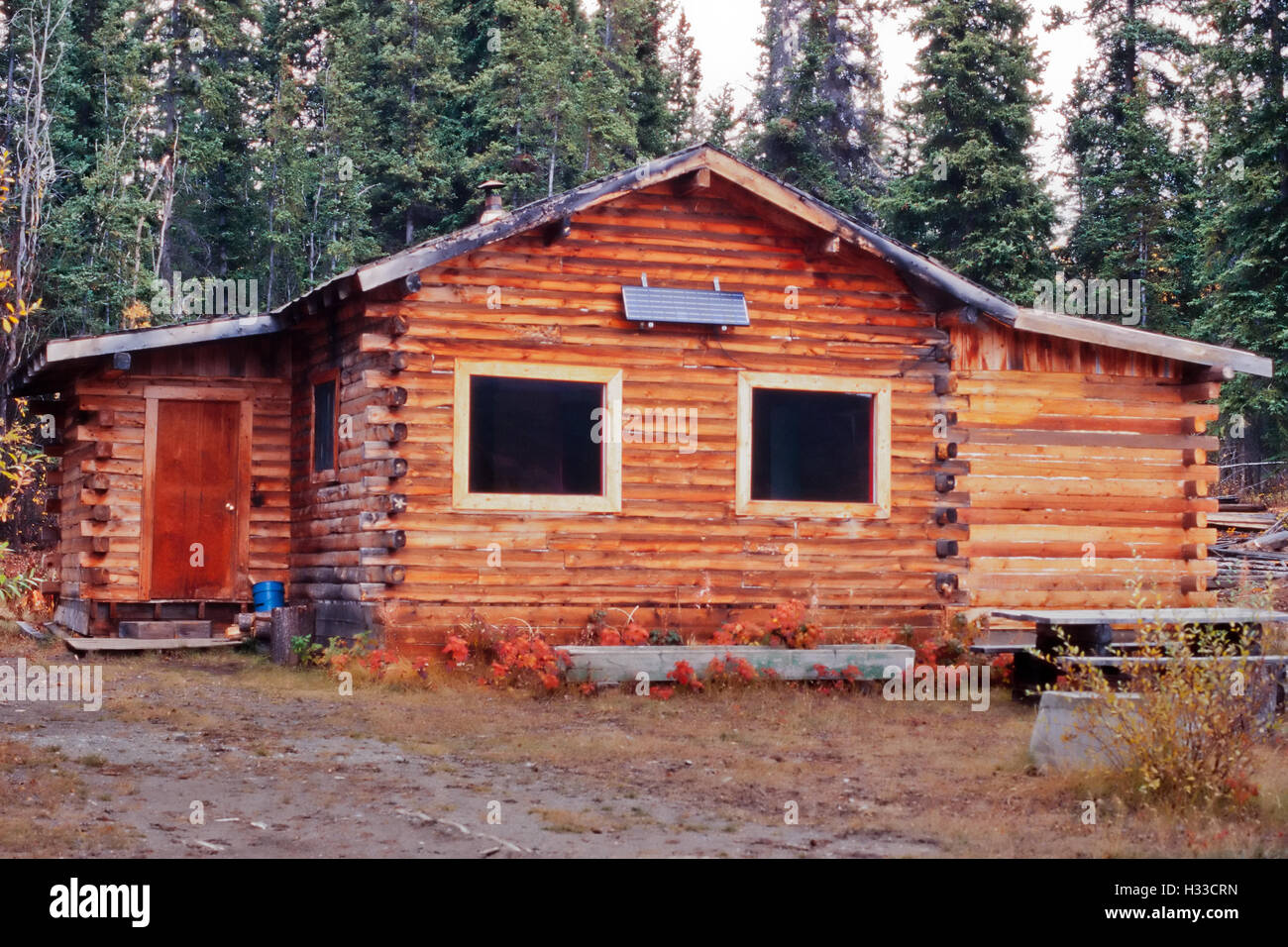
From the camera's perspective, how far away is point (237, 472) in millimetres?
17938

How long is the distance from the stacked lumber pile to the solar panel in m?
9.65

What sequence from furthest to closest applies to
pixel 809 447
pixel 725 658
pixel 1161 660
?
pixel 809 447
pixel 725 658
pixel 1161 660

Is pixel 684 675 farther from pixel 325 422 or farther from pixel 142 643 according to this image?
pixel 142 643

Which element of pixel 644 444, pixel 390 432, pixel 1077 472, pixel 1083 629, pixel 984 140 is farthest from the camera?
pixel 984 140

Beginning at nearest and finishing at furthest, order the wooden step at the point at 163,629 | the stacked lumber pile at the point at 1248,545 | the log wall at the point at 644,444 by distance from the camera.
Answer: the log wall at the point at 644,444, the wooden step at the point at 163,629, the stacked lumber pile at the point at 1248,545

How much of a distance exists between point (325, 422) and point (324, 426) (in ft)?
0.19

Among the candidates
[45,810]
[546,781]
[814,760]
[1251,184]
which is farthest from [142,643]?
[1251,184]

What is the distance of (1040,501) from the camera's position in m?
17.6

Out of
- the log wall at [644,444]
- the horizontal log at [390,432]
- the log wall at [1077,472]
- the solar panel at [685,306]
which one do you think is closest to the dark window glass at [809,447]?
the log wall at [644,444]

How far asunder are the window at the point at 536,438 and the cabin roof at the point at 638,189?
1.41 m

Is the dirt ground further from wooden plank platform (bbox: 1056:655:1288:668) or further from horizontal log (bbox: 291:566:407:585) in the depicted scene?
horizontal log (bbox: 291:566:407:585)

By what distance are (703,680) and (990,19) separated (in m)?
26.4

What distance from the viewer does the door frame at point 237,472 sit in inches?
691

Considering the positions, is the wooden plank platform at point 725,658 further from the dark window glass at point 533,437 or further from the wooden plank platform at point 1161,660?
the wooden plank platform at point 1161,660
